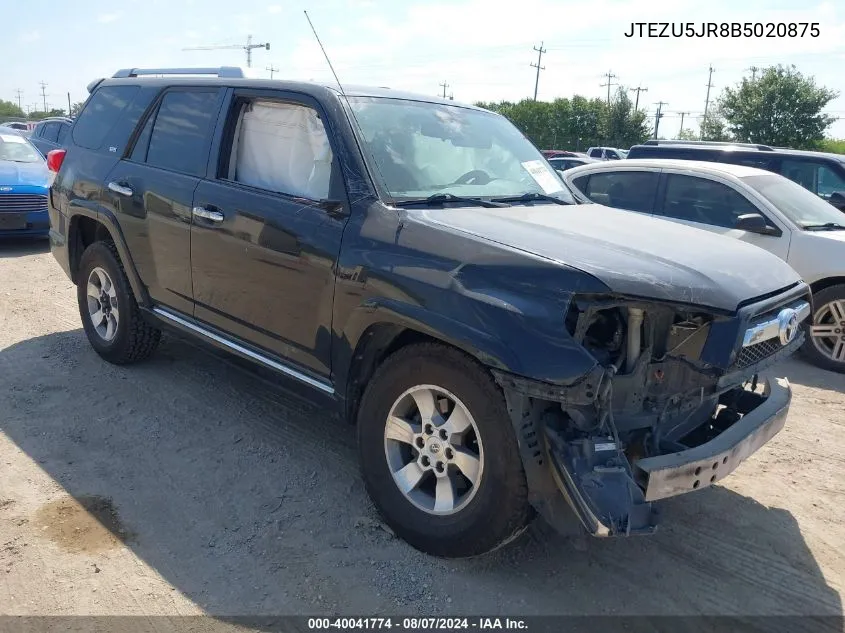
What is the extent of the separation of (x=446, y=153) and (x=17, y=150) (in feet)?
32.2

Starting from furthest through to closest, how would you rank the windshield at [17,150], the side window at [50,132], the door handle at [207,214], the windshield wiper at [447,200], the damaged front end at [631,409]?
the side window at [50,132], the windshield at [17,150], the door handle at [207,214], the windshield wiper at [447,200], the damaged front end at [631,409]

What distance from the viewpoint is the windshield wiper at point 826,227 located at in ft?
21.1

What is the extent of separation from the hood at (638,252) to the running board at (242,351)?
100 cm

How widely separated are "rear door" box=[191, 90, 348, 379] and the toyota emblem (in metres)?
1.98

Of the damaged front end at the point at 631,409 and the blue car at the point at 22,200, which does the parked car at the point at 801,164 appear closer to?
the damaged front end at the point at 631,409

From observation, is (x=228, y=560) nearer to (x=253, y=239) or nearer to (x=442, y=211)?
(x=253, y=239)

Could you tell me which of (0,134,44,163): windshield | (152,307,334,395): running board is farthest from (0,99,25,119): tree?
(152,307,334,395): running board

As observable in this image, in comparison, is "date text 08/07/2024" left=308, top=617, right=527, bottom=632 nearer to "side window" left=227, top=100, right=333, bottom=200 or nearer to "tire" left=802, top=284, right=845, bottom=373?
"side window" left=227, top=100, right=333, bottom=200

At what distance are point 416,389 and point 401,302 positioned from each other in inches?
14.7

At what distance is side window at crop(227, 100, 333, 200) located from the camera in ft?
11.7

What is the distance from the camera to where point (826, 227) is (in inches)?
257

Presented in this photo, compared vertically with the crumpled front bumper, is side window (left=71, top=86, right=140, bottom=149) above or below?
above

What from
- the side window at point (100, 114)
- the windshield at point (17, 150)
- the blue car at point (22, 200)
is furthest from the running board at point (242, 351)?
the windshield at point (17, 150)

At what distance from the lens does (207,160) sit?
409 cm
